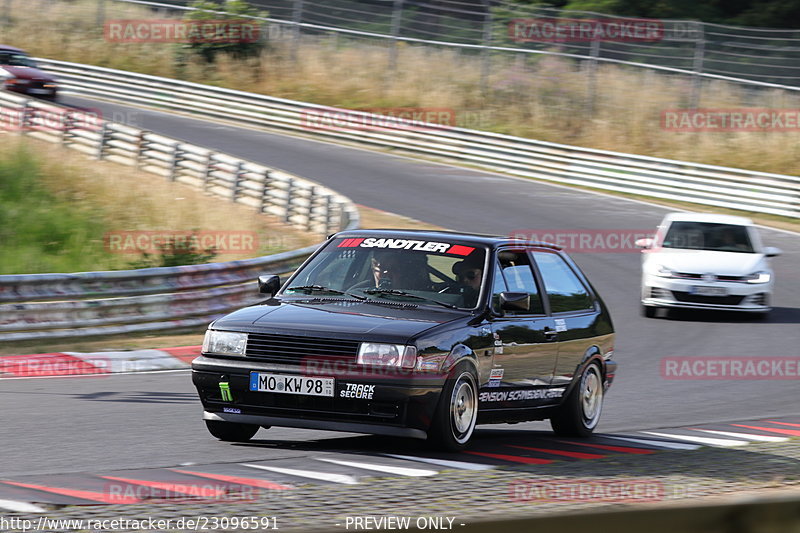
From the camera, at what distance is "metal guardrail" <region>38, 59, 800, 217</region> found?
94.6 feet

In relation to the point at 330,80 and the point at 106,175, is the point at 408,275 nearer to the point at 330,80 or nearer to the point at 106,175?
the point at 106,175

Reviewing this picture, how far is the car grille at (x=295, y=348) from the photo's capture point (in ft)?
22.9

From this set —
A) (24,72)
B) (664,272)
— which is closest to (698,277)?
(664,272)

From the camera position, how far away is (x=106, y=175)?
84.3ft

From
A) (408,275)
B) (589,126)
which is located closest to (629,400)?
(408,275)

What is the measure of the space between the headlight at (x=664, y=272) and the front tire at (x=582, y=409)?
341 inches

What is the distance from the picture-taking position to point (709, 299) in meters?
17.6

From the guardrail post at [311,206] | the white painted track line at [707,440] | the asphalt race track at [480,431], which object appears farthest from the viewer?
the guardrail post at [311,206]

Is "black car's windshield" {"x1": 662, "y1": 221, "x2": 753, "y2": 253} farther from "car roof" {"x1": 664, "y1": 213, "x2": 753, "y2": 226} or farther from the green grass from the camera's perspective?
the green grass

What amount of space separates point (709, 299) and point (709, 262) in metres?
0.62

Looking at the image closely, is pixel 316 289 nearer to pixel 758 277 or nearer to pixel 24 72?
pixel 758 277

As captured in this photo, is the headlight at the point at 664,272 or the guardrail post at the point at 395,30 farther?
the guardrail post at the point at 395,30

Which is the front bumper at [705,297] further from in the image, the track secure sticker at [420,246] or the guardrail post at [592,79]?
the guardrail post at [592,79]

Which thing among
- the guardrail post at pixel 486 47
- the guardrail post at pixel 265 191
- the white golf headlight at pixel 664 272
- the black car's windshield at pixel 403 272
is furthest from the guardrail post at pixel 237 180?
the black car's windshield at pixel 403 272
